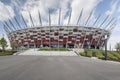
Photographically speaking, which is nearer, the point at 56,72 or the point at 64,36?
the point at 56,72

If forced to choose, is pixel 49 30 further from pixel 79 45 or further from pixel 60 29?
pixel 79 45

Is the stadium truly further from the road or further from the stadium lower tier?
the road

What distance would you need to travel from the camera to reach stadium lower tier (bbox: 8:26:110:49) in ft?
273

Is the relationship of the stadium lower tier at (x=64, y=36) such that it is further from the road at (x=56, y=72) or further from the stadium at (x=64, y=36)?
the road at (x=56, y=72)

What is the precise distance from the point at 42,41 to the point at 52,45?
596 centimetres

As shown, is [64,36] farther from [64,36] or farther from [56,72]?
[56,72]

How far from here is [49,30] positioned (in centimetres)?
8400

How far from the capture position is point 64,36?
83875mm

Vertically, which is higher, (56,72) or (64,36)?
(64,36)

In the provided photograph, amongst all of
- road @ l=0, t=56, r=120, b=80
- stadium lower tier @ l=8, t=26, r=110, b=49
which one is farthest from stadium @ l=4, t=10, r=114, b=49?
road @ l=0, t=56, r=120, b=80

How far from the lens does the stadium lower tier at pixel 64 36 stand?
83312 millimetres

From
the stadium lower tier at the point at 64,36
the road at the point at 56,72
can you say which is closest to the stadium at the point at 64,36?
the stadium lower tier at the point at 64,36

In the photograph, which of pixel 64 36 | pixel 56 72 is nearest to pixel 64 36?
pixel 64 36

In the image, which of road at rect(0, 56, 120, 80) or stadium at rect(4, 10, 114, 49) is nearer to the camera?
road at rect(0, 56, 120, 80)
